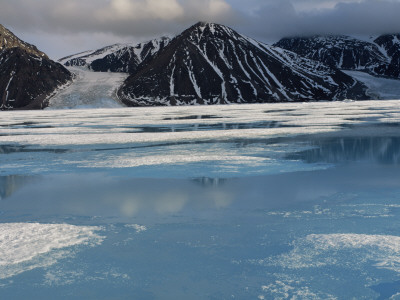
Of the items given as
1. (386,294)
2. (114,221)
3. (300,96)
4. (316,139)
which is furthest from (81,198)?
(300,96)

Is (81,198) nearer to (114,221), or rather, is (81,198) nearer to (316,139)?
(114,221)

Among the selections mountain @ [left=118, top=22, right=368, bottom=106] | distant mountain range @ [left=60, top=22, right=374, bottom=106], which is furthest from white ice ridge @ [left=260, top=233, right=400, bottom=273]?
distant mountain range @ [left=60, top=22, right=374, bottom=106]

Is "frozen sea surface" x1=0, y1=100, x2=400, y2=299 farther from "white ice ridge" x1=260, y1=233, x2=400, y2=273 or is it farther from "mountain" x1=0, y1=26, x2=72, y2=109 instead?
"mountain" x1=0, y1=26, x2=72, y2=109

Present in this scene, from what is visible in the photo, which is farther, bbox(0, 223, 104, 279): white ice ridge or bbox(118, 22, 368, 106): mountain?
bbox(118, 22, 368, 106): mountain

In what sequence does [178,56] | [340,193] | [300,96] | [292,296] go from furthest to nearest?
[178,56], [300,96], [340,193], [292,296]

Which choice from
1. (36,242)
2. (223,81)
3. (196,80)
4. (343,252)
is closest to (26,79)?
(196,80)

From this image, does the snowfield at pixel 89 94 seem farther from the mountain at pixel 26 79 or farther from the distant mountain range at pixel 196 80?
the mountain at pixel 26 79

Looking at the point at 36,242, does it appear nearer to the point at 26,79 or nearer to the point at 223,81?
the point at 26,79
